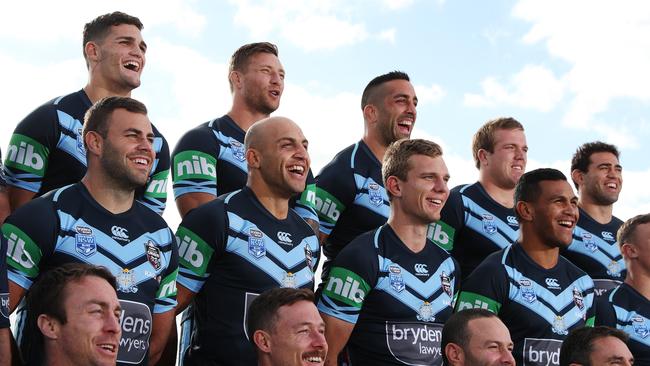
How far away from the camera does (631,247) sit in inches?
372

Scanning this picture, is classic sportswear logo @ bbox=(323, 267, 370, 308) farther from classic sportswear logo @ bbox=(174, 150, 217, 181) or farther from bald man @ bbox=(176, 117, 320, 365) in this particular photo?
classic sportswear logo @ bbox=(174, 150, 217, 181)

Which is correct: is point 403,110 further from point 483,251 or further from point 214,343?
point 214,343

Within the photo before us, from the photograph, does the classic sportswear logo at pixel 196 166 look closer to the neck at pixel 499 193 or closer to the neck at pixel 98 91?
the neck at pixel 98 91

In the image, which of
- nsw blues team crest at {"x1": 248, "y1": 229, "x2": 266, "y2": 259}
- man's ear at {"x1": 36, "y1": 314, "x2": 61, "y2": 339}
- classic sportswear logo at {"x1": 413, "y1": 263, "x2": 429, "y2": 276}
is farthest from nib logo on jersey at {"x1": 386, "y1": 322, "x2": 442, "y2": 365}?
man's ear at {"x1": 36, "y1": 314, "x2": 61, "y2": 339}

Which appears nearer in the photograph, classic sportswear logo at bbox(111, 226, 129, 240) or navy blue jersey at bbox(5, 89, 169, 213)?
classic sportswear logo at bbox(111, 226, 129, 240)

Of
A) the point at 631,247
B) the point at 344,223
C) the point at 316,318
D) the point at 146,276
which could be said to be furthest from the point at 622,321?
the point at 146,276

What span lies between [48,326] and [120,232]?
0.97 meters

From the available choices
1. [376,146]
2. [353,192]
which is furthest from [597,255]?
[353,192]

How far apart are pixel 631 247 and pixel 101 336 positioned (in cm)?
546

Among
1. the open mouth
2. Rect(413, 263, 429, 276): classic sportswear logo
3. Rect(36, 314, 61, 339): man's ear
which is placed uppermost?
the open mouth

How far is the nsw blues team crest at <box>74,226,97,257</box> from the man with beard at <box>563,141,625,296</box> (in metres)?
5.15

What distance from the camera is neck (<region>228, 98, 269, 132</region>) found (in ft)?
29.7

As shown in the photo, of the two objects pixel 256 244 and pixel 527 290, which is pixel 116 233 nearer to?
pixel 256 244

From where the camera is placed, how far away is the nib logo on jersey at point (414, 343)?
7.46 meters
